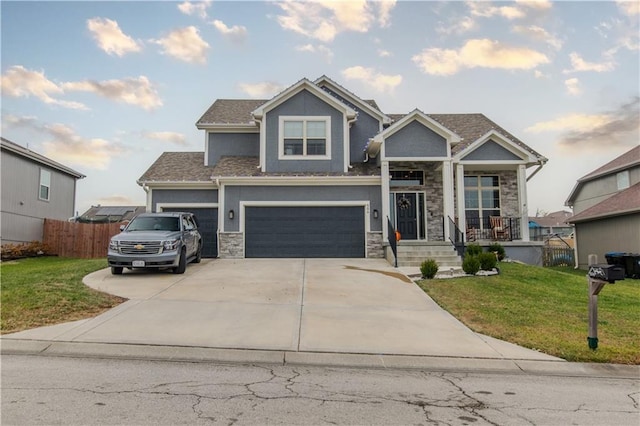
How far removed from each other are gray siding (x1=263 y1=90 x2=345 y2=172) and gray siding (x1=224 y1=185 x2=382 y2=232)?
1.01 metres

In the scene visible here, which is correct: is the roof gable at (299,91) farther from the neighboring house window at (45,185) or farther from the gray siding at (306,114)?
the neighboring house window at (45,185)

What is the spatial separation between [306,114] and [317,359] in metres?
13.8

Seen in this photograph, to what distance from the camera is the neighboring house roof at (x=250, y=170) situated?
17469 millimetres

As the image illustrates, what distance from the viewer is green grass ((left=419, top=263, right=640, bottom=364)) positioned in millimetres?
Answer: 6461

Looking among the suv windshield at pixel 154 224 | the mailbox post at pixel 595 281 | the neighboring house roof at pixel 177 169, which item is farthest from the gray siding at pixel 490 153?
the suv windshield at pixel 154 224

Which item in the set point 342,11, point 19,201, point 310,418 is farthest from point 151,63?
point 310,418

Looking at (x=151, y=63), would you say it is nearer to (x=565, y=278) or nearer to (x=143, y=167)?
(x=143, y=167)

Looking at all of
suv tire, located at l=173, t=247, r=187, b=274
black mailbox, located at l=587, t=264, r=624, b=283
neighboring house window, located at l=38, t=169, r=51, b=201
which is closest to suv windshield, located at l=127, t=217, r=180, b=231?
suv tire, located at l=173, t=247, r=187, b=274

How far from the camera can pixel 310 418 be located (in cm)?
376

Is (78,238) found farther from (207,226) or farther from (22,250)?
(207,226)

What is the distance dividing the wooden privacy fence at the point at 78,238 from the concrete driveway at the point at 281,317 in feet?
33.5

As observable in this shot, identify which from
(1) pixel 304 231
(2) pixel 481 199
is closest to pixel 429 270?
(1) pixel 304 231

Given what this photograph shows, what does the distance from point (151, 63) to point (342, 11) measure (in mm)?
7363

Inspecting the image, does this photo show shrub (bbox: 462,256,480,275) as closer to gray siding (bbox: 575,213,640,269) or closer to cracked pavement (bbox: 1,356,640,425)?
cracked pavement (bbox: 1,356,640,425)
